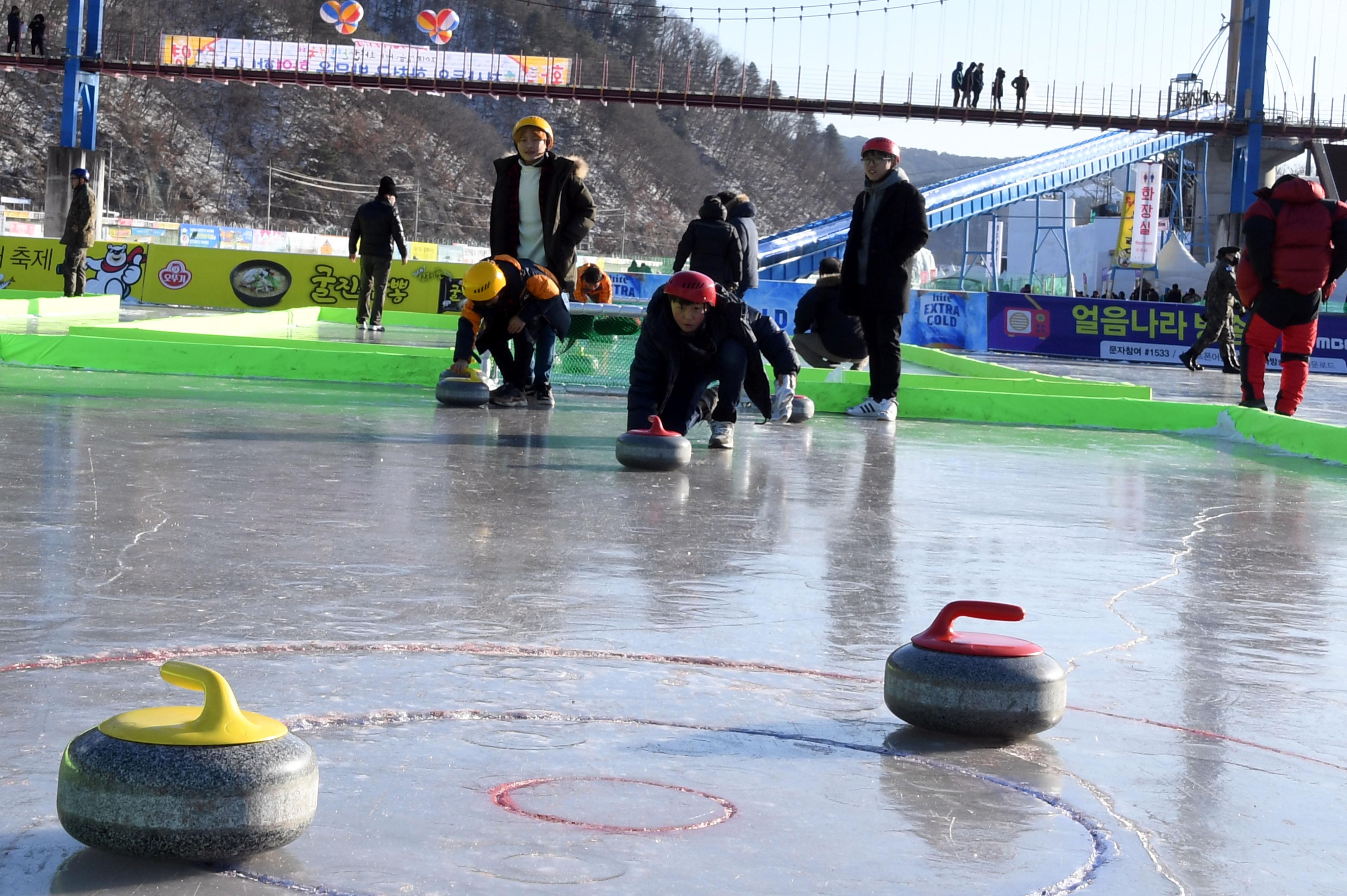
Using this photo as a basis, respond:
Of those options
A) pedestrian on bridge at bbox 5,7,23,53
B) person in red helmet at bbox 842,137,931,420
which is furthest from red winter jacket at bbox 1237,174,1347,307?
pedestrian on bridge at bbox 5,7,23,53

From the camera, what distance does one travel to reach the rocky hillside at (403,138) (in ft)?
215

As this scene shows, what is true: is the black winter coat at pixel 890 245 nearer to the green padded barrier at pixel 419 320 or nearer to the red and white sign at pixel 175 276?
the green padded barrier at pixel 419 320

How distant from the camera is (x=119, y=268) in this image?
23.2 meters

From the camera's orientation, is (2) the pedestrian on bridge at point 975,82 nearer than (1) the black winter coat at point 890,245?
No

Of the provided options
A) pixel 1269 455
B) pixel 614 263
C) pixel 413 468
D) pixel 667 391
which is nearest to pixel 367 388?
pixel 667 391

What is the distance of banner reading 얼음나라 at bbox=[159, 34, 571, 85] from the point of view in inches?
1818

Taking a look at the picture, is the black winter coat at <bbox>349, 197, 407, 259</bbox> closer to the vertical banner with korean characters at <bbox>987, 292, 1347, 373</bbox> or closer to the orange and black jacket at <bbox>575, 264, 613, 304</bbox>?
the orange and black jacket at <bbox>575, 264, 613, 304</bbox>

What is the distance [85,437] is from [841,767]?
187 inches

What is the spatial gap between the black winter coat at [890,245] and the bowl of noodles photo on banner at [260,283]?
47.9ft

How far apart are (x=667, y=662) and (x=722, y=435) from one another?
14.5 feet

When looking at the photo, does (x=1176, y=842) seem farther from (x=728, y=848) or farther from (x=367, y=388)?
(x=367, y=388)

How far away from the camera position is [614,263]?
43781mm

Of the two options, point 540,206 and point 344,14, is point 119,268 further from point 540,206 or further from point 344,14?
point 344,14

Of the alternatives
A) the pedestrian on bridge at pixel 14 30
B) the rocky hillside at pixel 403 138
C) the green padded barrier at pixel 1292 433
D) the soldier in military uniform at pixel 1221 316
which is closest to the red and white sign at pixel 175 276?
the soldier in military uniform at pixel 1221 316
